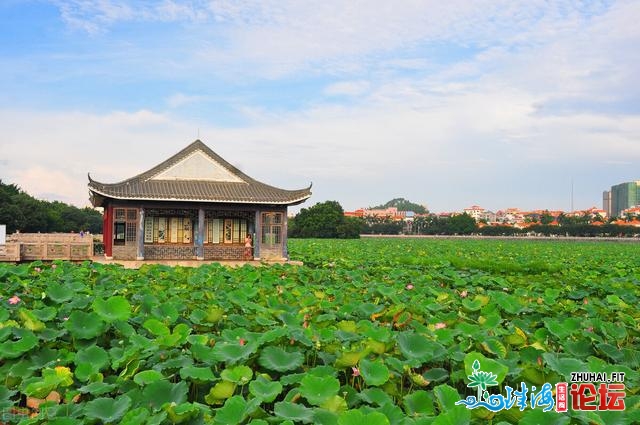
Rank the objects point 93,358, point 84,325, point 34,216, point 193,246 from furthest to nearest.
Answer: point 34,216
point 193,246
point 84,325
point 93,358

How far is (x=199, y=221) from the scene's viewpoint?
57.3 ft

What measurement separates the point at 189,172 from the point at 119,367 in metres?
16.0

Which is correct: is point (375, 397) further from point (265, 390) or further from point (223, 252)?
point (223, 252)

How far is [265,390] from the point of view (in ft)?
7.59

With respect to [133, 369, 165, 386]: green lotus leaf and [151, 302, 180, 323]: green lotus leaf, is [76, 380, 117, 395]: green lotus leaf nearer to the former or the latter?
[133, 369, 165, 386]: green lotus leaf

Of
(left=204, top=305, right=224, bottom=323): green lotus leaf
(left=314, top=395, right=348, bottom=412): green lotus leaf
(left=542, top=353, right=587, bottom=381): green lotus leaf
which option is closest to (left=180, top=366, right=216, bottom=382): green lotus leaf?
(left=314, top=395, right=348, bottom=412): green lotus leaf

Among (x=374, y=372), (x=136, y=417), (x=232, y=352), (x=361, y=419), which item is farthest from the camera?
(x=232, y=352)

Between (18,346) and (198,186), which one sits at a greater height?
(198,186)

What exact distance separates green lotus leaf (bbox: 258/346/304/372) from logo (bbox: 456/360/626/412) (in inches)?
30.9

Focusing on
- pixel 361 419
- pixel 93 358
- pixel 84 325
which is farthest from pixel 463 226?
pixel 361 419

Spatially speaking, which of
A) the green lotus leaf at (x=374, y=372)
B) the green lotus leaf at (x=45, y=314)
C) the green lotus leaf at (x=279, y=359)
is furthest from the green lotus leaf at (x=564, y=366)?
the green lotus leaf at (x=45, y=314)

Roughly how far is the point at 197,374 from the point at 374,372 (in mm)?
770

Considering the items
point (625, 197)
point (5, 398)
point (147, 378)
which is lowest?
point (5, 398)

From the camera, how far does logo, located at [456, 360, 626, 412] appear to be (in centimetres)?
230
